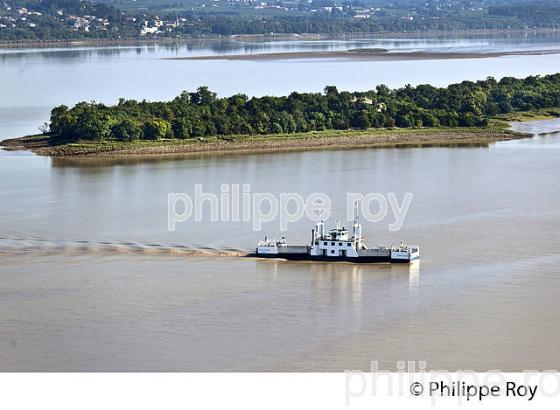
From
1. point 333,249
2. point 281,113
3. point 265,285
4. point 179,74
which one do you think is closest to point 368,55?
point 179,74

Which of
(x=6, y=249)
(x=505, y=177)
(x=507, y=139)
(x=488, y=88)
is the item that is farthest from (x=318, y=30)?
(x=6, y=249)

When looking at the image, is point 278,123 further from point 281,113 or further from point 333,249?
point 333,249

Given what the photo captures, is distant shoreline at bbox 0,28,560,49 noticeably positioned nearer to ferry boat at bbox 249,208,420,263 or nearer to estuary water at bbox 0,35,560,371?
estuary water at bbox 0,35,560,371

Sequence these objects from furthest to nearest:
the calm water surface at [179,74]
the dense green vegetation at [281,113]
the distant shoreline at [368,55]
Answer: the distant shoreline at [368,55] < the calm water surface at [179,74] < the dense green vegetation at [281,113]

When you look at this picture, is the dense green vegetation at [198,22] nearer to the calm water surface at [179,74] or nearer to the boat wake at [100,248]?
the calm water surface at [179,74]

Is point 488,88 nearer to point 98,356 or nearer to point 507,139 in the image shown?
point 507,139

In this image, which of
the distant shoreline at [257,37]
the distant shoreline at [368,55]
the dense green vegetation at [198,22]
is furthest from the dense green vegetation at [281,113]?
the dense green vegetation at [198,22]
